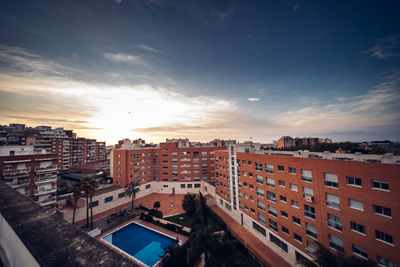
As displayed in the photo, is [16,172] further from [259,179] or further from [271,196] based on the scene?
→ [271,196]

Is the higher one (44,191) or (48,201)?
(44,191)

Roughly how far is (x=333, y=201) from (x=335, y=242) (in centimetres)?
467

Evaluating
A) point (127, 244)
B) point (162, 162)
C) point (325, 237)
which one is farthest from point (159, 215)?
point (325, 237)

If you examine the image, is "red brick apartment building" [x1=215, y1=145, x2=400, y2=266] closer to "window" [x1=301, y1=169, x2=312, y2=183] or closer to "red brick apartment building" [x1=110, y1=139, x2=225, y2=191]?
"window" [x1=301, y1=169, x2=312, y2=183]

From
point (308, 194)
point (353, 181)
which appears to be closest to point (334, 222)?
point (308, 194)

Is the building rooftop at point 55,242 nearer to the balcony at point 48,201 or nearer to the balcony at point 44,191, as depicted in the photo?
the balcony at point 48,201

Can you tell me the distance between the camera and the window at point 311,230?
1966cm

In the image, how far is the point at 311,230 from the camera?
2006 cm

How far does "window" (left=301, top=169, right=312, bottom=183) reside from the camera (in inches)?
796

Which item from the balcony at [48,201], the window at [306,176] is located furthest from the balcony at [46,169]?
the window at [306,176]

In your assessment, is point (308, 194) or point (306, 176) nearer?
point (308, 194)

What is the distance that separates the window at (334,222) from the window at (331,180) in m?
3.55

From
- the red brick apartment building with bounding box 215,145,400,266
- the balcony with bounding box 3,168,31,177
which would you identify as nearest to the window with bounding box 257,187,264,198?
the red brick apartment building with bounding box 215,145,400,266

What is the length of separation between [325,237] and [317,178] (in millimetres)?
6885
